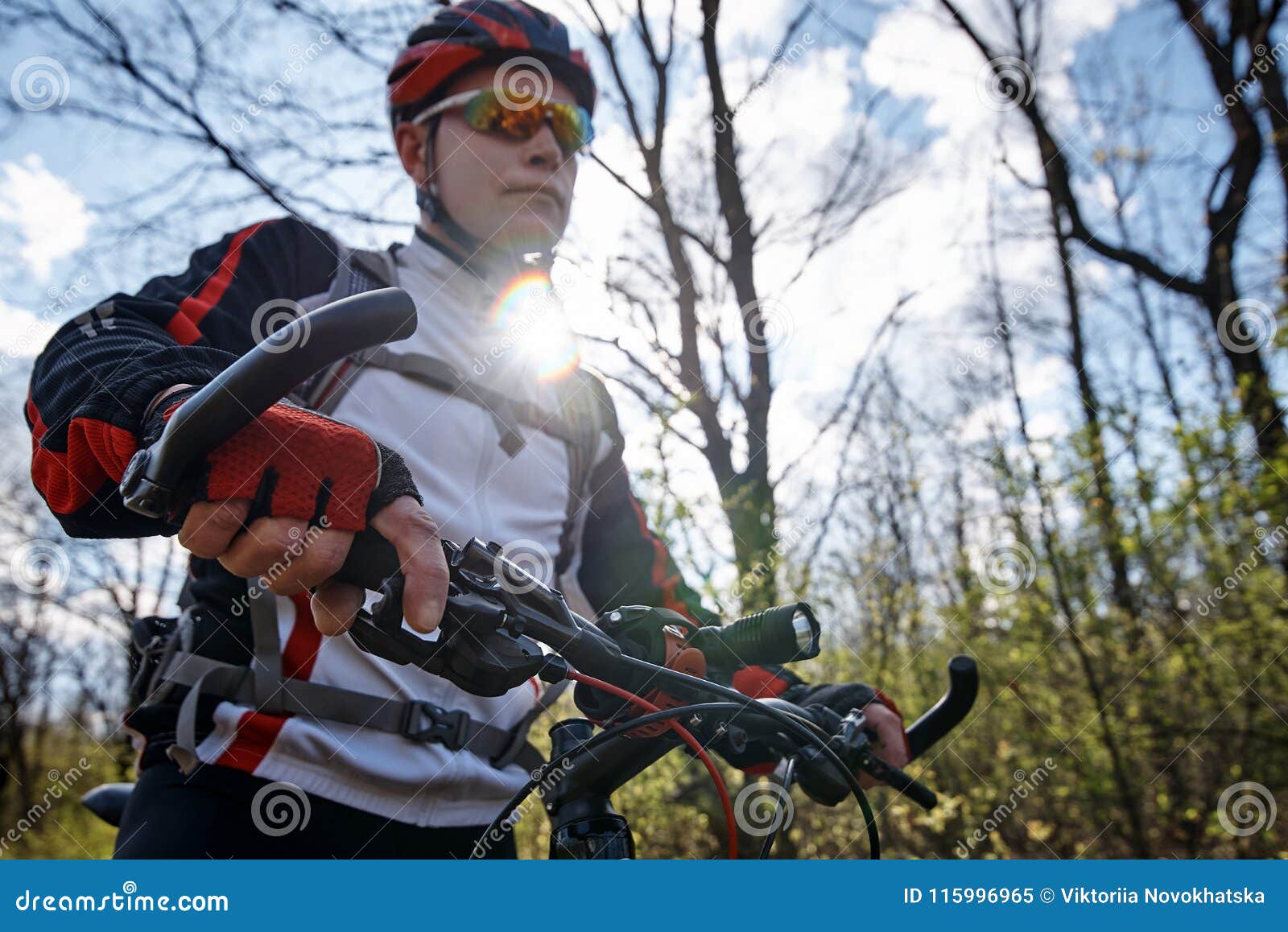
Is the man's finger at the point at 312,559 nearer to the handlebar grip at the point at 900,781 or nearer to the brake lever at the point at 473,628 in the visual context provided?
the brake lever at the point at 473,628

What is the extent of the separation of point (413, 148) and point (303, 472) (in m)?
1.87

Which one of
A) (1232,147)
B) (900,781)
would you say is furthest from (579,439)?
(1232,147)

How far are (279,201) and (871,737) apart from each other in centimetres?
500

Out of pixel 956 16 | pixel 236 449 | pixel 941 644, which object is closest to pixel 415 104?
pixel 236 449

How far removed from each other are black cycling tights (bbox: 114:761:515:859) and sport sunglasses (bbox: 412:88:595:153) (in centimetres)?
174

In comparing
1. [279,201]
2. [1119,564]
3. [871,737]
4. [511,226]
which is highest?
[279,201]

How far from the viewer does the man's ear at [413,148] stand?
2.38 metres

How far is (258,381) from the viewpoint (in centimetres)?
77

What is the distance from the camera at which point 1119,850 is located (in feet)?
26.3

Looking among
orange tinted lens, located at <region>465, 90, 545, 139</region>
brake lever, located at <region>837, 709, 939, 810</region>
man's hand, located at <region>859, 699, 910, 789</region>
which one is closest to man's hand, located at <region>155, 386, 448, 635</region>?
brake lever, located at <region>837, 709, 939, 810</region>

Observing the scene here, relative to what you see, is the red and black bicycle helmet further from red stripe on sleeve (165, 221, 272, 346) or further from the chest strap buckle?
the chest strap buckle

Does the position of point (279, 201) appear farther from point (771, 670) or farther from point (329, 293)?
point (771, 670)

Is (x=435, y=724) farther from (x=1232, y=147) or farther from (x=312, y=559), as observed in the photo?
(x=1232, y=147)

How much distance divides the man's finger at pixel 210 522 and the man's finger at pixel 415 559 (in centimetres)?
14
